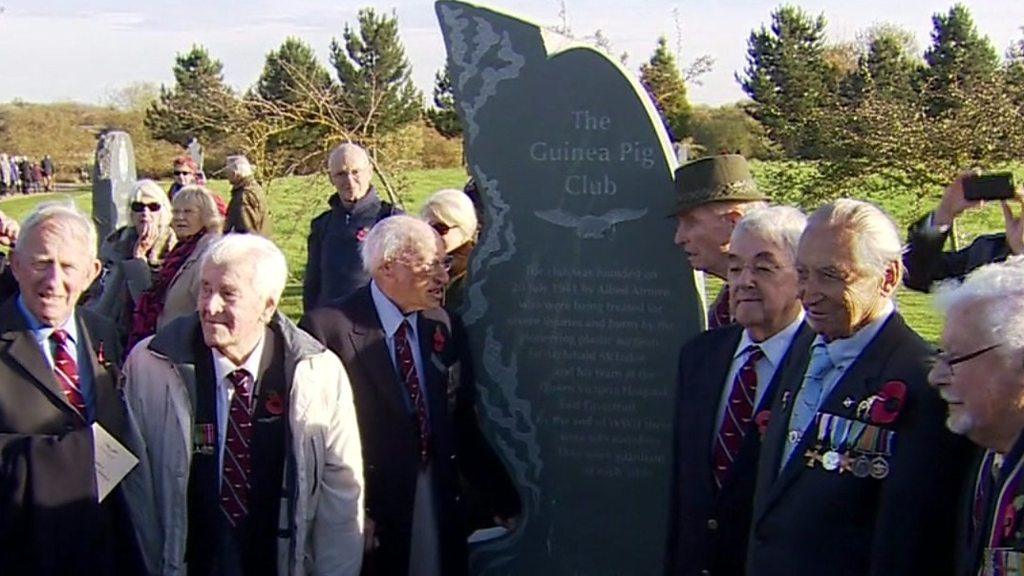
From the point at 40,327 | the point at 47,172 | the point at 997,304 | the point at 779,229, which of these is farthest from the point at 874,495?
the point at 47,172

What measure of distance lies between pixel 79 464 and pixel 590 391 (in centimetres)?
203

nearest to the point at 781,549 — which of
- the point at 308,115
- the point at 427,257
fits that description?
the point at 427,257

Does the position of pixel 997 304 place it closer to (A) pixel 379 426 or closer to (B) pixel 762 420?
(B) pixel 762 420

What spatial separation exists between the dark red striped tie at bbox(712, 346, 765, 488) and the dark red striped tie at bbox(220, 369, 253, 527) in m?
1.38

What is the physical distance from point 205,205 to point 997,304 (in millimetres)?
4164

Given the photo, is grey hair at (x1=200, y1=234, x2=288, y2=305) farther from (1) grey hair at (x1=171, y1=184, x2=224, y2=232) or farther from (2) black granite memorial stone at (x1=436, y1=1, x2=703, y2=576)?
(1) grey hair at (x1=171, y1=184, x2=224, y2=232)

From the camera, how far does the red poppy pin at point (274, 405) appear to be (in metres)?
3.49

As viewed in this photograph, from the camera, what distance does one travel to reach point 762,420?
331 cm

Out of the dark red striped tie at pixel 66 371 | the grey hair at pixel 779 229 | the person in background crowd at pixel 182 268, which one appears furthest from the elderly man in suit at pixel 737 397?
the person in background crowd at pixel 182 268

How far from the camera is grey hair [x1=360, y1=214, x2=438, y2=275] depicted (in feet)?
13.2

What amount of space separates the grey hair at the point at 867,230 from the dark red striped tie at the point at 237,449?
171cm

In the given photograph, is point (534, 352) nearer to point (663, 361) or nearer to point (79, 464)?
point (663, 361)

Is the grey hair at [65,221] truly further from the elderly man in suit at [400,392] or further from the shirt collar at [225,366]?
the elderly man in suit at [400,392]

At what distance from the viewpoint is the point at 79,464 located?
129 inches
